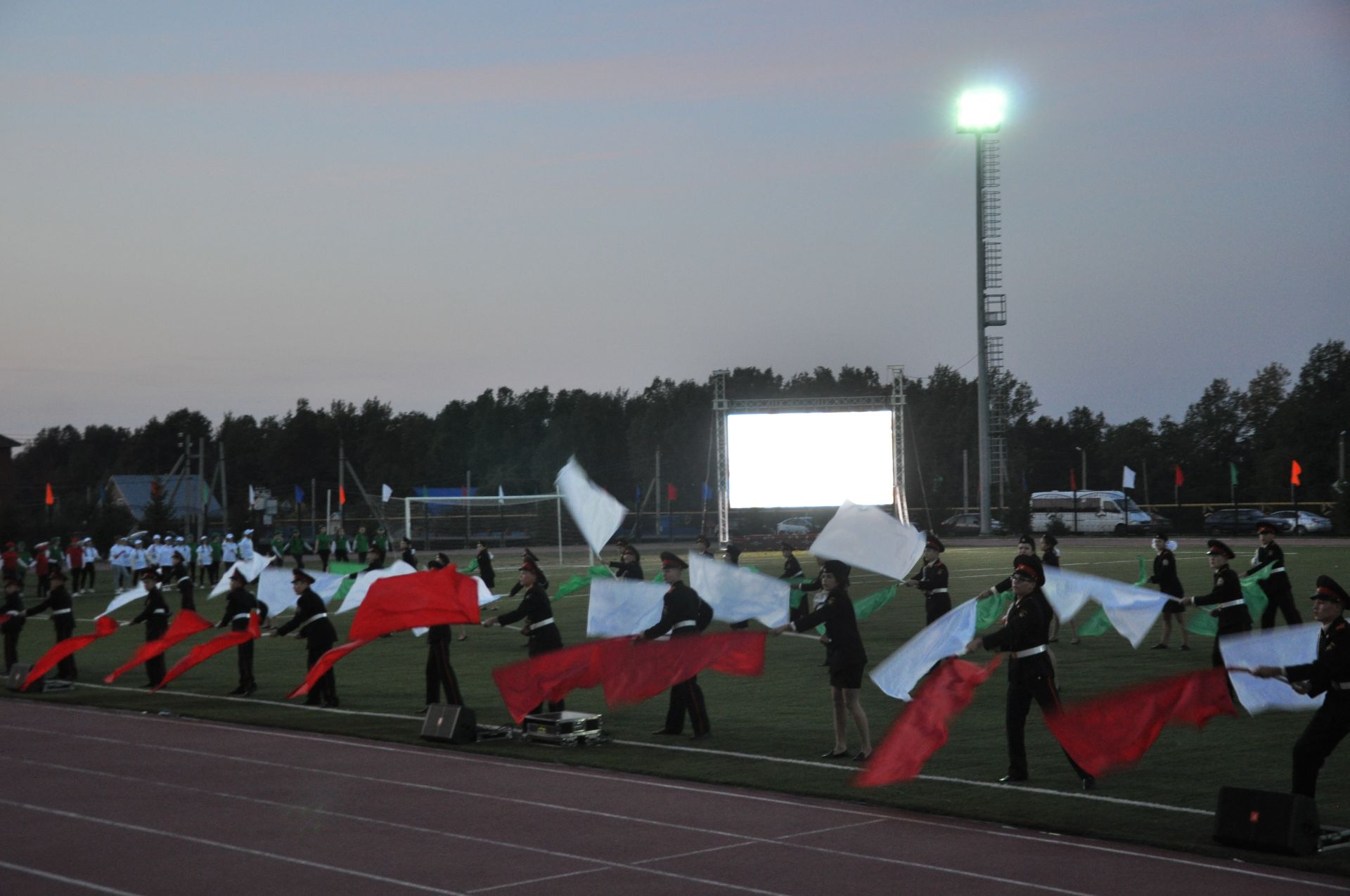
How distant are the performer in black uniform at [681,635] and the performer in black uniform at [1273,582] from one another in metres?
7.34

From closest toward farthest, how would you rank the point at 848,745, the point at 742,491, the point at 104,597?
1. the point at 848,745
2. the point at 104,597
3. the point at 742,491

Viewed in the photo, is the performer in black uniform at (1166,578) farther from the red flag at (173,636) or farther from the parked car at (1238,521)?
the parked car at (1238,521)

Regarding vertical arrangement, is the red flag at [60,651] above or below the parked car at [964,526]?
below

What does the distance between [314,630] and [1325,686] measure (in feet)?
41.2

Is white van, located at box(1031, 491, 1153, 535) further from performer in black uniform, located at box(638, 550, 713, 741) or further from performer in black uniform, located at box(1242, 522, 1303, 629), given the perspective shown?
performer in black uniform, located at box(638, 550, 713, 741)

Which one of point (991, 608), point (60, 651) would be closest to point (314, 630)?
point (60, 651)

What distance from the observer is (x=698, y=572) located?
754 inches

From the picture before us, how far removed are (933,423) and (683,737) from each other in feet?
313

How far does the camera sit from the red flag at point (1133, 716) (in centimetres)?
1037

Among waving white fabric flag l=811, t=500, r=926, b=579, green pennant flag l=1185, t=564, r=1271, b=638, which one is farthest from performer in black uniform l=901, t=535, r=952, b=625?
green pennant flag l=1185, t=564, r=1271, b=638

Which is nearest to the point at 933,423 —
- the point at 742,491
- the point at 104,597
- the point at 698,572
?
the point at 742,491

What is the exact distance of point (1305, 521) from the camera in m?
61.8

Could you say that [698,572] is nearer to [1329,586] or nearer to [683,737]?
[683,737]

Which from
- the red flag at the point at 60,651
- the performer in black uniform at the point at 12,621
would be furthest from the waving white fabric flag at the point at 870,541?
the performer in black uniform at the point at 12,621
